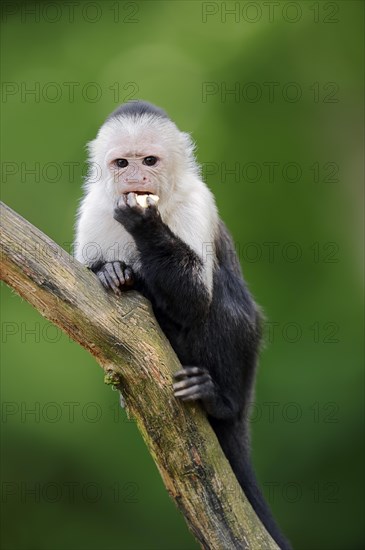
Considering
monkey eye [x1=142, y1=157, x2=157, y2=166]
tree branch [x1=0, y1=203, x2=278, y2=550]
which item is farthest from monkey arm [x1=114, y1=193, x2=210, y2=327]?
monkey eye [x1=142, y1=157, x2=157, y2=166]

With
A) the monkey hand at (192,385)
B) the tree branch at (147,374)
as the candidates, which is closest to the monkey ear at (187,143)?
the tree branch at (147,374)

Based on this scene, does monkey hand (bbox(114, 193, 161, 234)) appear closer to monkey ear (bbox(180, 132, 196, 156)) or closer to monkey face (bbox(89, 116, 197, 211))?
monkey face (bbox(89, 116, 197, 211))

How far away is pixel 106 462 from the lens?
8258 mm

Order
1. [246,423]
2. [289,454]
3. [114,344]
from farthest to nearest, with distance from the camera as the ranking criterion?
[289,454] < [246,423] < [114,344]

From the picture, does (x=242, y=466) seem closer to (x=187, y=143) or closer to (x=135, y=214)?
(x=135, y=214)

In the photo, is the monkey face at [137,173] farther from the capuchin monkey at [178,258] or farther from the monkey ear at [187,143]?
the monkey ear at [187,143]

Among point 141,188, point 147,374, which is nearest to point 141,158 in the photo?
point 141,188

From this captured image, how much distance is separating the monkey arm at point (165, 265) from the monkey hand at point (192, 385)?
0.42 m

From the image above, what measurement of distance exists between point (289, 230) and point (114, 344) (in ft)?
14.9

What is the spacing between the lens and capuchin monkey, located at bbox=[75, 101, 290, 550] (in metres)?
4.84

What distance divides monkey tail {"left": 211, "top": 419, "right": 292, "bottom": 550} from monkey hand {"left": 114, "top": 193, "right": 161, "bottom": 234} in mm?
1550

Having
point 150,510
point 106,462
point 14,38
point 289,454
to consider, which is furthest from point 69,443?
point 14,38

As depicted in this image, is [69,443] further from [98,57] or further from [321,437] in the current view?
[98,57]

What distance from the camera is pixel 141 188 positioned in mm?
4941
